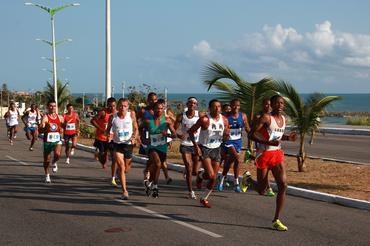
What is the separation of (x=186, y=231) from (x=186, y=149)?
9.77 feet

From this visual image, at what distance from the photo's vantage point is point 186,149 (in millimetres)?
10609

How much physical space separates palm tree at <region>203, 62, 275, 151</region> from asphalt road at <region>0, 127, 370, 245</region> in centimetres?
459

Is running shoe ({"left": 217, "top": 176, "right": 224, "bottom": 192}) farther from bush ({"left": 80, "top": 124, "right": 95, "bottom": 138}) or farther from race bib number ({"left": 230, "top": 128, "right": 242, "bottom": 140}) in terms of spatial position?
bush ({"left": 80, "top": 124, "right": 95, "bottom": 138})

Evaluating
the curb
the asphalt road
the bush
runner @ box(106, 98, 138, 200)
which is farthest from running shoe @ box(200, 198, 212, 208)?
the bush

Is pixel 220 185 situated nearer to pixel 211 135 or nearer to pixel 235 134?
pixel 235 134

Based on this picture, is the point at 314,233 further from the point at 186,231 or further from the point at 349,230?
the point at 186,231

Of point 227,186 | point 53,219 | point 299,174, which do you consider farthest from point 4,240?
point 299,174

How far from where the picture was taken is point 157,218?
867cm

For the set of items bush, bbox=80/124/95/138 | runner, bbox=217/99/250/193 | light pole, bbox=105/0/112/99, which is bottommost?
bush, bbox=80/124/95/138

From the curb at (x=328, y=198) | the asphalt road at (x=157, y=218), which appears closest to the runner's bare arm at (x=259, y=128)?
the asphalt road at (x=157, y=218)

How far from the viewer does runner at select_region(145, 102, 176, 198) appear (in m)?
10.3

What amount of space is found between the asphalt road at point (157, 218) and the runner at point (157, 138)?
1.47ft

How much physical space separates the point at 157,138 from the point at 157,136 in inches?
1.9

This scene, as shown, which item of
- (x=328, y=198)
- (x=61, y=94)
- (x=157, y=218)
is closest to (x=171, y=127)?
(x=157, y=218)
